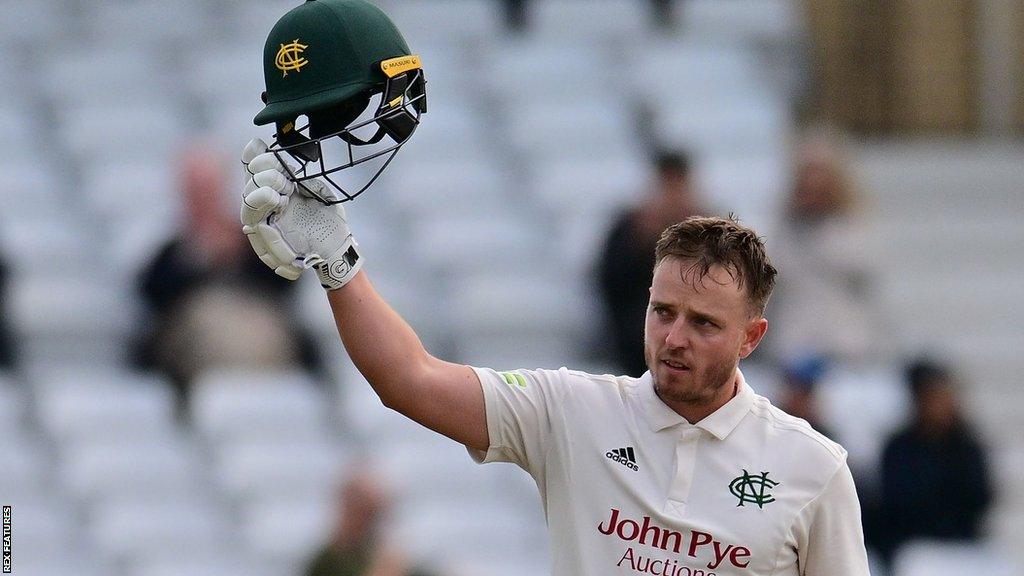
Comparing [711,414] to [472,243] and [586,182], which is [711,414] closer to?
[472,243]

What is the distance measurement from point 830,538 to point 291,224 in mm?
983

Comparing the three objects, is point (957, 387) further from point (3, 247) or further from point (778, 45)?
point (3, 247)

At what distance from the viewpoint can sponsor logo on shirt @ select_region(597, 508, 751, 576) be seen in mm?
2648

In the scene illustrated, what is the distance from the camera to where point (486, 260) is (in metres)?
7.25

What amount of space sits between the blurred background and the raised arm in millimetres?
2857

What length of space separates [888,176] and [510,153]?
191cm

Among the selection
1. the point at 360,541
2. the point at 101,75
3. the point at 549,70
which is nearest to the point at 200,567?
the point at 360,541

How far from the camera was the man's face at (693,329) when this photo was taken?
2.66 metres

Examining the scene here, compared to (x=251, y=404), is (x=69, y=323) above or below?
above

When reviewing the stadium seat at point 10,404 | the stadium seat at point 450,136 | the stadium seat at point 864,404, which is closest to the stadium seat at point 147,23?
the stadium seat at point 450,136

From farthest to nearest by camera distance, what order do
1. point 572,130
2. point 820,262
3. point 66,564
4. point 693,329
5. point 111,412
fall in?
point 572,130 → point 820,262 → point 111,412 → point 66,564 → point 693,329

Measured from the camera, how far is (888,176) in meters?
8.27

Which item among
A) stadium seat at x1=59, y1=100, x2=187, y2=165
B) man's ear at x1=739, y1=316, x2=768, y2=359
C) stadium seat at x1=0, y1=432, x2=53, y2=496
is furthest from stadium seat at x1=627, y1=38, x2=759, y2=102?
man's ear at x1=739, y1=316, x2=768, y2=359

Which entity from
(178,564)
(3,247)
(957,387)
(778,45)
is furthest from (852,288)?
(3,247)
